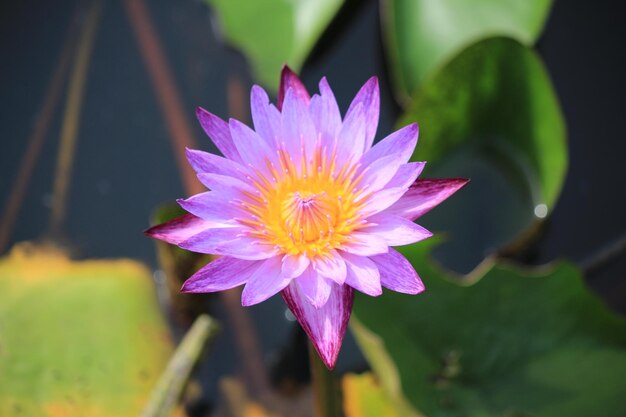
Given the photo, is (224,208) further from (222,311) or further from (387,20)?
(387,20)

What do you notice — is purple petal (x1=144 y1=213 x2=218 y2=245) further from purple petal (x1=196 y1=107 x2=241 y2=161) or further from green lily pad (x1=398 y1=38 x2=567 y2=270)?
green lily pad (x1=398 y1=38 x2=567 y2=270)

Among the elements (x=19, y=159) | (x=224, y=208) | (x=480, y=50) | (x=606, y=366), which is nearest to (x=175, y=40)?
(x=19, y=159)

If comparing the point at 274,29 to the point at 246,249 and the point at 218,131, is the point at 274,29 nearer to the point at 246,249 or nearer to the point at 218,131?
the point at 218,131

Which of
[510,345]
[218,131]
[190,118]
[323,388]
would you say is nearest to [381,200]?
[218,131]

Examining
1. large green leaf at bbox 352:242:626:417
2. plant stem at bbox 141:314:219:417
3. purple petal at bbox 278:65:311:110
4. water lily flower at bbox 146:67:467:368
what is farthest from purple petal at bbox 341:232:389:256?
plant stem at bbox 141:314:219:417

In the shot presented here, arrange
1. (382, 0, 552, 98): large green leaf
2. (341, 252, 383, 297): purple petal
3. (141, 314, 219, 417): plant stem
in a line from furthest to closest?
(382, 0, 552, 98): large green leaf, (141, 314, 219, 417): plant stem, (341, 252, 383, 297): purple petal

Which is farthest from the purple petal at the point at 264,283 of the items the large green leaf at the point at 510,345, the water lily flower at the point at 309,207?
the large green leaf at the point at 510,345
